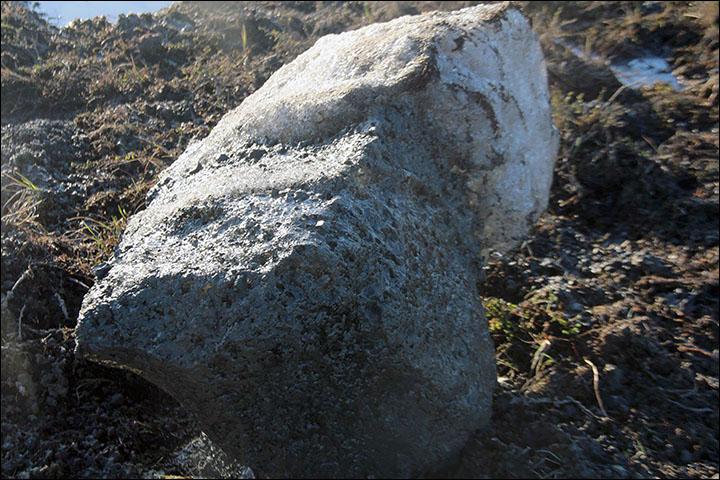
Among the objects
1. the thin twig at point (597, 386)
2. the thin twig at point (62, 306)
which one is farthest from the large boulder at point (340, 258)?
the thin twig at point (62, 306)

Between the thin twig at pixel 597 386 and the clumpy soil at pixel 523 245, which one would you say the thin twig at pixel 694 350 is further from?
the thin twig at pixel 597 386

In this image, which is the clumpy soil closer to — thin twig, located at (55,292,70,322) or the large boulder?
thin twig, located at (55,292,70,322)

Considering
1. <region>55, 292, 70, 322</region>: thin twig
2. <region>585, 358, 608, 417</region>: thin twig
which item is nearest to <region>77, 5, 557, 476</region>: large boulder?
<region>585, 358, 608, 417</region>: thin twig

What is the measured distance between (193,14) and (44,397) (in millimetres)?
4145

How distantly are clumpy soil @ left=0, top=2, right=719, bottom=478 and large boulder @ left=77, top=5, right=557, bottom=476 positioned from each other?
0.32 m

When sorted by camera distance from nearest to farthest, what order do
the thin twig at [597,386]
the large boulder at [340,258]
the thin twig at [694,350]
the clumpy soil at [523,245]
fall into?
the large boulder at [340,258] < the clumpy soil at [523,245] < the thin twig at [597,386] < the thin twig at [694,350]

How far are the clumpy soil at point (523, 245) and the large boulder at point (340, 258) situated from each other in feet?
1.07

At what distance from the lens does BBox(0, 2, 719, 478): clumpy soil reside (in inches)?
67.0

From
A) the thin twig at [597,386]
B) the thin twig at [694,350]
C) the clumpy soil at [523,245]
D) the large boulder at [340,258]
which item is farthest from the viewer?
the thin twig at [694,350]

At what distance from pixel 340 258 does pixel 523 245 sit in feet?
5.19

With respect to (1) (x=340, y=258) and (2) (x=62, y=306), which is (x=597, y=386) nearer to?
(1) (x=340, y=258)

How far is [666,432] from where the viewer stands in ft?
5.71

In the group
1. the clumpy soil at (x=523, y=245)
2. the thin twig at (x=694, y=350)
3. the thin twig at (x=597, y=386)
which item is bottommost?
the thin twig at (x=694, y=350)

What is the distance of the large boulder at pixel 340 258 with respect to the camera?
1.21 meters
